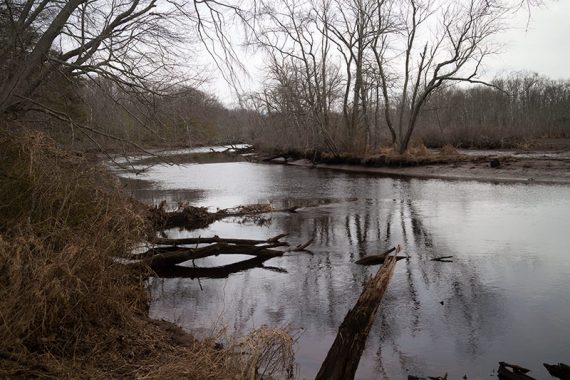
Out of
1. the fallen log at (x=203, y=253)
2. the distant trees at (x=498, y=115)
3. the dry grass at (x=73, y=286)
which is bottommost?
the fallen log at (x=203, y=253)

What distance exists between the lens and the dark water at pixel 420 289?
645cm

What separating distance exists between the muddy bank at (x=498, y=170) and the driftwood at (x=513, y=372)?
2057cm

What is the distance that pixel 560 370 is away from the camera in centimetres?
565

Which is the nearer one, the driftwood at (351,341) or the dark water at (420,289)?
the driftwood at (351,341)

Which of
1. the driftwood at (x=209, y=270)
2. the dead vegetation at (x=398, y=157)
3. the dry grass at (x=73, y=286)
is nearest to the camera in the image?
the dry grass at (x=73, y=286)

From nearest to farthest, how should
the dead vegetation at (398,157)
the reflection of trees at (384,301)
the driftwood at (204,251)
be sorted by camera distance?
the reflection of trees at (384,301) → the driftwood at (204,251) → the dead vegetation at (398,157)

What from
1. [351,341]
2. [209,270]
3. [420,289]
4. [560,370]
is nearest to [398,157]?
[209,270]

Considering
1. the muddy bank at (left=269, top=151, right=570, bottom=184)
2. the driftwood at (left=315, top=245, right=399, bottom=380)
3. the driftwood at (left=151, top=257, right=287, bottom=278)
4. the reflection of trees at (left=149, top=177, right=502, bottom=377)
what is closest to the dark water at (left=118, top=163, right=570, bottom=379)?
the reflection of trees at (left=149, top=177, right=502, bottom=377)

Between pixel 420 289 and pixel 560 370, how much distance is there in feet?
10.8

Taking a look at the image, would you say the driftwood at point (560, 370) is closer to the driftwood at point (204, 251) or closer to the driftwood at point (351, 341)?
the driftwood at point (351, 341)

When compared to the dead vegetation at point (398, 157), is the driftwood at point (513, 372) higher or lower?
lower

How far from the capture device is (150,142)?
10.2 meters

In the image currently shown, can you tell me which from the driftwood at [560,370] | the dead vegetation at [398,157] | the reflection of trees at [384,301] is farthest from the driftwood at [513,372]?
the dead vegetation at [398,157]

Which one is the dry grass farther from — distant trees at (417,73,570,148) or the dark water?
distant trees at (417,73,570,148)
